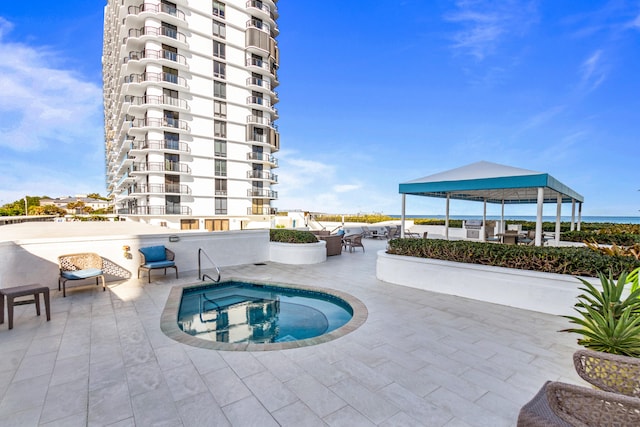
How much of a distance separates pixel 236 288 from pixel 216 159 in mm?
22925

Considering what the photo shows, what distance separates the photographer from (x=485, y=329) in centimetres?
403

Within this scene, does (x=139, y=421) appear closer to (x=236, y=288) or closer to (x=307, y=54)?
(x=236, y=288)

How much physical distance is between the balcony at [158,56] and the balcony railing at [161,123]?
466cm

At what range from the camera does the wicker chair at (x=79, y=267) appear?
18.0 ft

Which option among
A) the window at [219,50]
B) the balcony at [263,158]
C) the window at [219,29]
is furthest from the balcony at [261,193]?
the window at [219,29]

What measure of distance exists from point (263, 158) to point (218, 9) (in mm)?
13936

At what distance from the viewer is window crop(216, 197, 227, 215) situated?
2767cm

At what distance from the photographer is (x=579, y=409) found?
4.98 feet

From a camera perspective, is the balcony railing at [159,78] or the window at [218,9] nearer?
the balcony railing at [159,78]

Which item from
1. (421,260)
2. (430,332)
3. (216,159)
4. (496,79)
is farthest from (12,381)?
(216,159)

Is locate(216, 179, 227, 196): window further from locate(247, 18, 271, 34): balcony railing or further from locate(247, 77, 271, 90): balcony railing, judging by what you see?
locate(247, 18, 271, 34): balcony railing

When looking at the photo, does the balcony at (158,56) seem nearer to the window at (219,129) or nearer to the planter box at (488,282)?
the window at (219,129)

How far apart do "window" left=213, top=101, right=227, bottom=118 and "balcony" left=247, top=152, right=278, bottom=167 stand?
4445 millimetres

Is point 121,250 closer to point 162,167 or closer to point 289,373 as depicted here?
point 289,373
